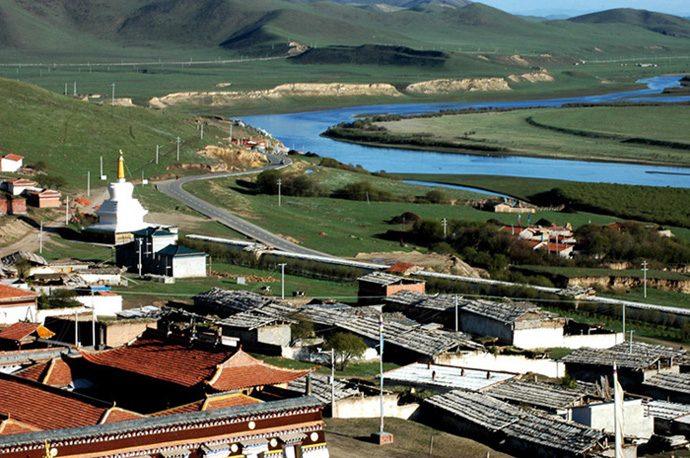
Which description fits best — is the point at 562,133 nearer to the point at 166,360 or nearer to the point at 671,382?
the point at 671,382

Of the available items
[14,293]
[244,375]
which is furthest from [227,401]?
[14,293]

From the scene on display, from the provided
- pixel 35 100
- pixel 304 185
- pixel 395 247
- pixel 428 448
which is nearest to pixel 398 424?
pixel 428 448

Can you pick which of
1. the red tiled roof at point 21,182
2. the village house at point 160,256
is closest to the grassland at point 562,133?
the red tiled roof at point 21,182

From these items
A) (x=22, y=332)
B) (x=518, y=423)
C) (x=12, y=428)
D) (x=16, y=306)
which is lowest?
(x=16, y=306)

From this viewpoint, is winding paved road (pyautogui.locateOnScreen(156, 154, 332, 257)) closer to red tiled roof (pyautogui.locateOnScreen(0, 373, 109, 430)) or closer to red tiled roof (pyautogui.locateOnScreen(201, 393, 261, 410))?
red tiled roof (pyautogui.locateOnScreen(0, 373, 109, 430))

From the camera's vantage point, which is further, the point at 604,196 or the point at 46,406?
the point at 604,196
